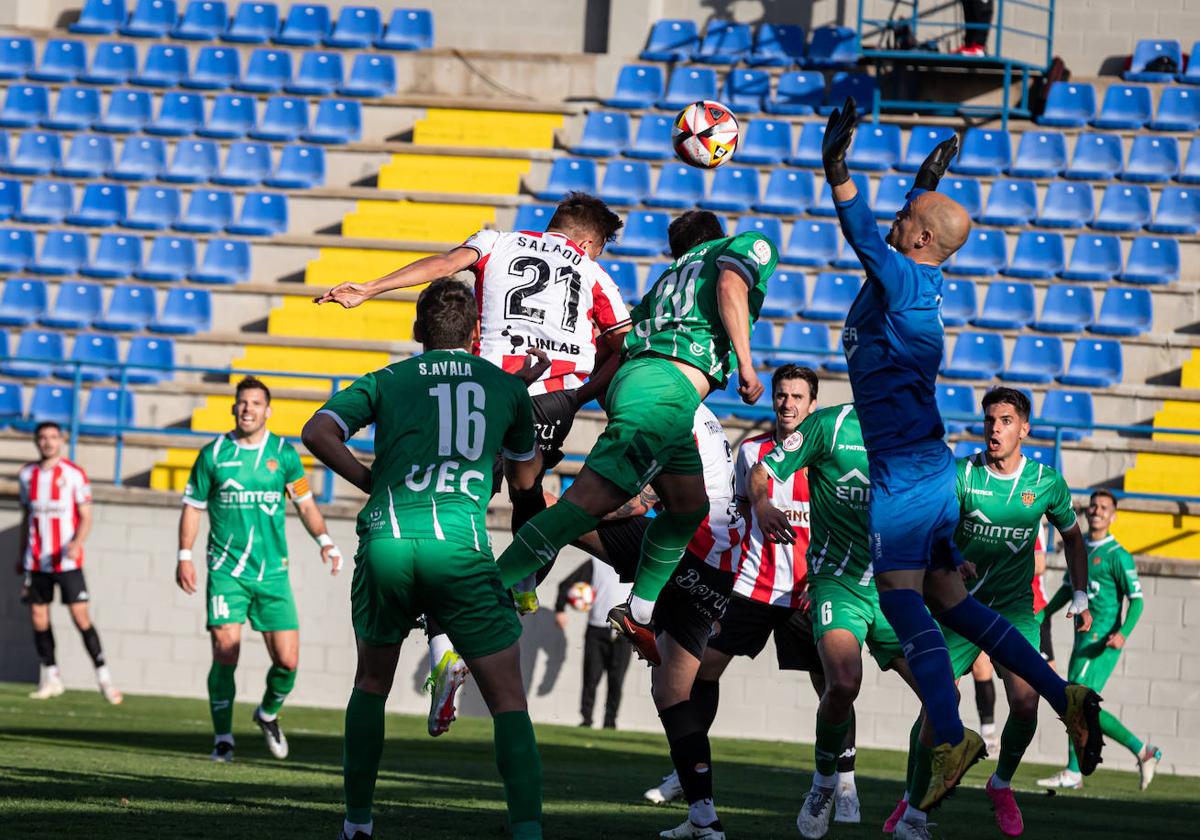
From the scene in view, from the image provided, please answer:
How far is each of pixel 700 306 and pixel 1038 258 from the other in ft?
43.1

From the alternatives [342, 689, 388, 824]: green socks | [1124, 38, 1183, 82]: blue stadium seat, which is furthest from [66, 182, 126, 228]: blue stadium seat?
[342, 689, 388, 824]: green socks

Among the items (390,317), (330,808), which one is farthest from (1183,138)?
(330,808)

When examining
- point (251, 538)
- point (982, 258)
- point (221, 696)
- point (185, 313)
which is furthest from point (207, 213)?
point (221, 696)

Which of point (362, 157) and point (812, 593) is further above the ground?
point (362, 157)

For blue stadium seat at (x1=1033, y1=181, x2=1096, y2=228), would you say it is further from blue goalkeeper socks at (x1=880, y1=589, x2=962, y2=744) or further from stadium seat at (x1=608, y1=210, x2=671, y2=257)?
blue goalkeeper socks at (x1=880, y1=589, x2=962, y2=744)

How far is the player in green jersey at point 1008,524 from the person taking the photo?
927 cm

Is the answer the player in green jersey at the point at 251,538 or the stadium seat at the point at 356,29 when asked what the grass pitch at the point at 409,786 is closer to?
the player in green jersey at the point at 251,538

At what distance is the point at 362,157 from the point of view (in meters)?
22.2

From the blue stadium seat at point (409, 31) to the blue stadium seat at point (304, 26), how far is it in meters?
0.87

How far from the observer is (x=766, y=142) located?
21.1 m

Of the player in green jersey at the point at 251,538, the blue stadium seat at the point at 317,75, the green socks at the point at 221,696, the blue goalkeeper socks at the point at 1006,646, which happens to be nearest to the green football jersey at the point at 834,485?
the blue goalkeeper socks at the point at 1006,646

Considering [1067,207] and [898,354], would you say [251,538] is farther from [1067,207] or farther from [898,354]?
[1067,207]

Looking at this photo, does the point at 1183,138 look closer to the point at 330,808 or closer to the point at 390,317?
the point at 390,317

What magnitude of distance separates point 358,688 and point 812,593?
10.6 ft
